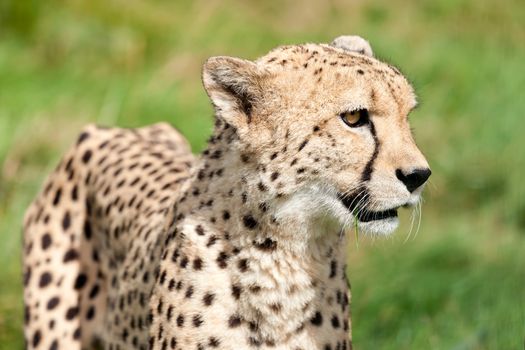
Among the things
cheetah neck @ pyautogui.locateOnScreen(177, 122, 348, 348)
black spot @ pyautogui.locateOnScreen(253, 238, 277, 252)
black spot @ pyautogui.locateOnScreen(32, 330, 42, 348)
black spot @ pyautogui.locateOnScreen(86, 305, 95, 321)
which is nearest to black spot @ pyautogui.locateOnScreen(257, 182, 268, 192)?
cheetah neck @ pyautogui.locateOnScreen(177, 122, 348, 348)

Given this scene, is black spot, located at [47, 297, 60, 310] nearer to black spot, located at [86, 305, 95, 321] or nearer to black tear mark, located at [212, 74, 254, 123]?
black spot, located at [86, 305, 95, 321]

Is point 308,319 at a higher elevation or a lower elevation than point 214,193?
lower

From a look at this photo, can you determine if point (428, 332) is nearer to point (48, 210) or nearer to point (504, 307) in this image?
point (504, 307)

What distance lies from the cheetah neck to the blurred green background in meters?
1.08

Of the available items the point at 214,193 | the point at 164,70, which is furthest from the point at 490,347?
the point at 164,70

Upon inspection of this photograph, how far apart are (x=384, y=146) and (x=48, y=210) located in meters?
1.39

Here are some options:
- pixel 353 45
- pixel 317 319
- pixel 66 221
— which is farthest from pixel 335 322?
pixel 66 221

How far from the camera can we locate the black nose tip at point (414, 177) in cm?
276

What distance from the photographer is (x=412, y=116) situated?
645 centimetres

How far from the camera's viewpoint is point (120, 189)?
3.64 metres

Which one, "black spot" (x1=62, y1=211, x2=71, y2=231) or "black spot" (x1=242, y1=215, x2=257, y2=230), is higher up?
"black spot" (x1=242, y1=215, x2=257, y2=230)

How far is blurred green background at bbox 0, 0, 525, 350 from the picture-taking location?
4.40 metres

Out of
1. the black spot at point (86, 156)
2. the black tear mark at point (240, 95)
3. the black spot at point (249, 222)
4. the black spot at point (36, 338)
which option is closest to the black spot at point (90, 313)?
the black spot at point (36, 338)

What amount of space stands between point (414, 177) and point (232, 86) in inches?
20.0
